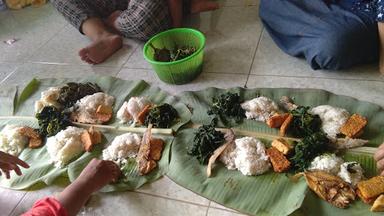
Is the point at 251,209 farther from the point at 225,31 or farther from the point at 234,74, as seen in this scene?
the point at 225,31

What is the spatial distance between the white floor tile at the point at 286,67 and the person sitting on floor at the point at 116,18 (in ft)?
1.41

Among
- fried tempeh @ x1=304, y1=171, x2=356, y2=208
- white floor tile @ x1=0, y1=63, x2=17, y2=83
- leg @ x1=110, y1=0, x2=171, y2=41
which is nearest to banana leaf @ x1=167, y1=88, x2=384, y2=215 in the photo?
fried tempeh @ x1=304, y1=171, x2=356, y2=208

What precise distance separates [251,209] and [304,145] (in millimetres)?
222

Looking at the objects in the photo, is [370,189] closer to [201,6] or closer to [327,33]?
[327,33]

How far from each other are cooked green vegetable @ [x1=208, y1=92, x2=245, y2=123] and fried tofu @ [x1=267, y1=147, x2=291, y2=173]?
19cm

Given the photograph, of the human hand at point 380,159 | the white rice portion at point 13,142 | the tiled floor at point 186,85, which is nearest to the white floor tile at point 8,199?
the tiled floor at point 186,85

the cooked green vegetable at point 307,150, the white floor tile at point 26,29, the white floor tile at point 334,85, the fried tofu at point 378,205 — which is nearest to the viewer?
the fried tofu at point 378,205

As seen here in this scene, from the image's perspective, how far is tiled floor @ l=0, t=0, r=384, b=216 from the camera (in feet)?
3.33

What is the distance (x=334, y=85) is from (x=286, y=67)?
0.20 m

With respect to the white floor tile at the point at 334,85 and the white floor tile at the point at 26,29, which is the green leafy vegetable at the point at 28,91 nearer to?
the white floor tile at the point at 26,29

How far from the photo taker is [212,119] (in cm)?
114

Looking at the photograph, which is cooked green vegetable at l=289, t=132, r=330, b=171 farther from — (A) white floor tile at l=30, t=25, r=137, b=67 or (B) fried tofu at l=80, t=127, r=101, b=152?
(A) white floor tile at l=30, t=25, r=137, b=67

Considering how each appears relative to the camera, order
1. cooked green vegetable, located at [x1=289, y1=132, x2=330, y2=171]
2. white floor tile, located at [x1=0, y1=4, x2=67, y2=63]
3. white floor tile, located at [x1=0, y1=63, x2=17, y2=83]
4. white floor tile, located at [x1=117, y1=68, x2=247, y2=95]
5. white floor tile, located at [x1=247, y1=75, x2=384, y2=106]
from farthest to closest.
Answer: white floor tile, located at [x1=0, y1=4, x2=67, y2=63], white floor tile, located at [x1=0, y1=63, x2=17, y2=83], white floor tile, located at [x1=117, y1=68, x2=247, y2=95], white floor tile, located at [x1=247, y1=75, x2=384, y2=106], cooked green vegetable, located at [x1=289, y1=132, x2=330, y2=171]

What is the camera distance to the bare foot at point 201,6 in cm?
175
